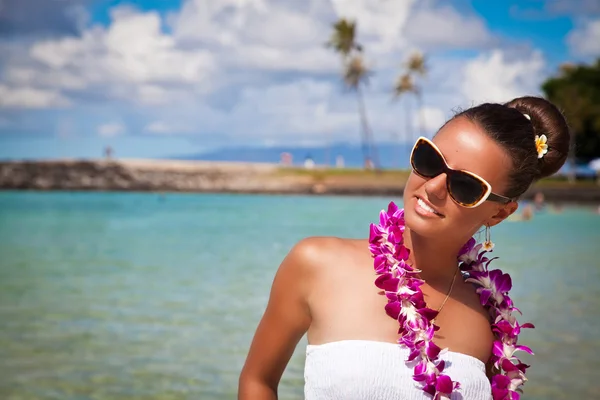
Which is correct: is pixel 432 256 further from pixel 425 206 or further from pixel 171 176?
pixel 171 176

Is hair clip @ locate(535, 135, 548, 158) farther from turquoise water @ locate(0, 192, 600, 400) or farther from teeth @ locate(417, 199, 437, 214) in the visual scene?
turquoise water @ locate(0, 192, 600, 400)

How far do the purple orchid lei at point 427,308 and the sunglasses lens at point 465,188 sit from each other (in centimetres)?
25

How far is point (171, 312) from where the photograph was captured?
10211 mm

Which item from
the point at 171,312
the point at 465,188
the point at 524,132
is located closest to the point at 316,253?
the point at 465,188

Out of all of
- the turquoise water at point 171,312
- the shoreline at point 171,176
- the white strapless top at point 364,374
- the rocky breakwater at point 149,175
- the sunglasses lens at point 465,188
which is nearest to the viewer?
the white strapless top at point 364,374

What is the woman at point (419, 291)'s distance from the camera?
193cm

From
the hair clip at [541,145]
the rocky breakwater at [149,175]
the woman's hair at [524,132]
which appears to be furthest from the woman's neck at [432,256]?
the rocky breakwater at [149,175]

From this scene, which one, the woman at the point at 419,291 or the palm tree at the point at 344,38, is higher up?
the palm tree at the point at 344,38

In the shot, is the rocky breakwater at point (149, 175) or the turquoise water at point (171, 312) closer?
the turquoise water at point (171, 312)

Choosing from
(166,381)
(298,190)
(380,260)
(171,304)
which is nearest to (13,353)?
(166,381)

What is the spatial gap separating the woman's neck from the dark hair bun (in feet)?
1.14

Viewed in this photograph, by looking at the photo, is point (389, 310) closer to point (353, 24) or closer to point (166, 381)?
point (166, 381)

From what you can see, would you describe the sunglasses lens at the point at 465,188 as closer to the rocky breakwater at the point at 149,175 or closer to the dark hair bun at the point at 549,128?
the dark hair bun at the point at 549,128

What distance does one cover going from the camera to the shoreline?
61.9 m
